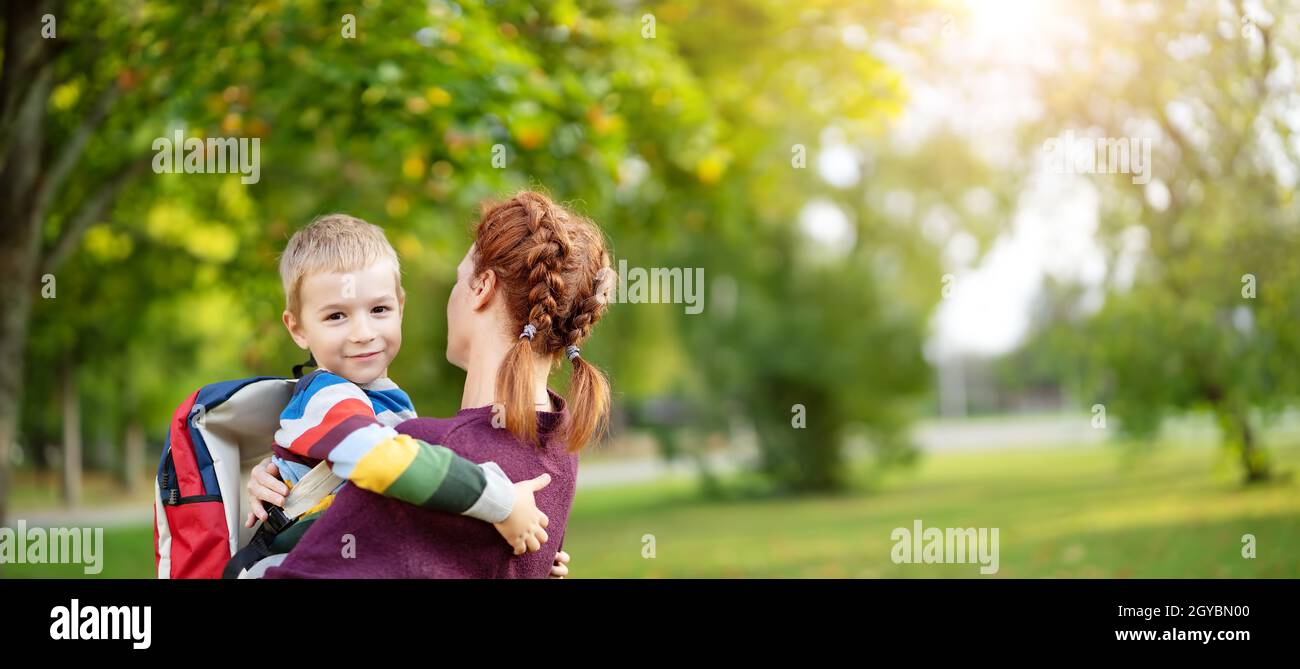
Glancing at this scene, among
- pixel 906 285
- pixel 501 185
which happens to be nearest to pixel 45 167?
pixel 501 185

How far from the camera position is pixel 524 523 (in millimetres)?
2242

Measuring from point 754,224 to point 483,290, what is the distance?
15204mm

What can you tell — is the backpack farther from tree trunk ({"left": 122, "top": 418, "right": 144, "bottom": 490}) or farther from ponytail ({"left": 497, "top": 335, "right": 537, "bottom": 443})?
tree trunk ({"left": 122, "top": 418, "right": 144, "bottom": 490})

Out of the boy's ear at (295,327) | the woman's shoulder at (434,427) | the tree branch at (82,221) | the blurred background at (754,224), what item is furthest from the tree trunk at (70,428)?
the woman's shoulder at (434,427)

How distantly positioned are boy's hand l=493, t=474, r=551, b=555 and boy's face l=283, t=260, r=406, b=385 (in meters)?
0.44

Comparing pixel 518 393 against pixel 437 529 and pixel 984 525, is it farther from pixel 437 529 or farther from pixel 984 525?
pixel 984 525

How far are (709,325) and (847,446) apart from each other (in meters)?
3.30

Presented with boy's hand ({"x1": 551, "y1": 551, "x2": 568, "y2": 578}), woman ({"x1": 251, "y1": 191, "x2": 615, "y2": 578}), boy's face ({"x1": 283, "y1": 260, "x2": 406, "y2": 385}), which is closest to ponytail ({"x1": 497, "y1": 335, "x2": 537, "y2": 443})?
woman ({"x1": 251, "y1": 191, "x2": 615, "y2": 578})

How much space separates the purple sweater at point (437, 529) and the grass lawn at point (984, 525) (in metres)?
8.70

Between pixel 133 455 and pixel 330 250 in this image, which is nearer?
pixel 330 250

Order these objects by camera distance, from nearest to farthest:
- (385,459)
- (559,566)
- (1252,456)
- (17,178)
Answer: (385,459)
(559,566)
(17,178)
(1252,456)

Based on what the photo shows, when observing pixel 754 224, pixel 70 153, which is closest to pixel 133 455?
pixel 754 224

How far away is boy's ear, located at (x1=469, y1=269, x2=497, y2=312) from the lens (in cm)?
239

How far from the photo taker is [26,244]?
759cm
